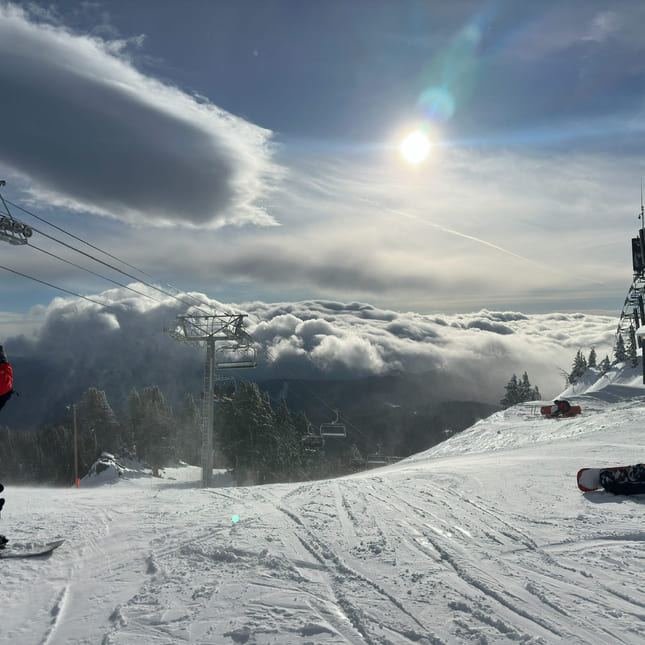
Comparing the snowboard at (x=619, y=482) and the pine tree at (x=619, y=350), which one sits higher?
the pine tree at (x=619, y=350)

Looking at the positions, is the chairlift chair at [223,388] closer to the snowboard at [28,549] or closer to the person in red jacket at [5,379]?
the snowboard at [28,549]

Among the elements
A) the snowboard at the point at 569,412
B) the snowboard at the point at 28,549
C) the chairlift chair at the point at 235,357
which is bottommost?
the snowboard at the point at 28,549

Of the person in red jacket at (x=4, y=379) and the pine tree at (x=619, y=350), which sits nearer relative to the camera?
the person in red jacket at (x=4, y=379)

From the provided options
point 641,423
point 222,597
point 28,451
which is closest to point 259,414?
point 641,423

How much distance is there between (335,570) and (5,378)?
18.3 ft

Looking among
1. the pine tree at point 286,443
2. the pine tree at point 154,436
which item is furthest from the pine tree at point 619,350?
the pine tree at point 154,436

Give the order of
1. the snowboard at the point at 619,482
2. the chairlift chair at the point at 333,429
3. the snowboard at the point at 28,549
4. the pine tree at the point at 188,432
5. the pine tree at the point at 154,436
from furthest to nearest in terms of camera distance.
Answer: the pine tree at the point at 188,432 < the pine tree at the point at 154,436 < the chairlift chair at the point at 333,429 < the snowboard at the point at 619,482 < the snowboard at the point at 28,549

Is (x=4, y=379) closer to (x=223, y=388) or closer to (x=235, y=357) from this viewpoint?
(x=223, y=388)

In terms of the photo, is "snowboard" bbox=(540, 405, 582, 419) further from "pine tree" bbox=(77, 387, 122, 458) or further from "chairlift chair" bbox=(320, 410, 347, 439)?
"pine tree" bbox=(77, 387, 122, 458)

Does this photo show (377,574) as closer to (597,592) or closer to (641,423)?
(597,592)

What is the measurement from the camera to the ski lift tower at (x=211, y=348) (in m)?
29.7

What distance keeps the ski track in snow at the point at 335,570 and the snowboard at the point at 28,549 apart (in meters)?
0.18

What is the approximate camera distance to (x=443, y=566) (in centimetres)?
653

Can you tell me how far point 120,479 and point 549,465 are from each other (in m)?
45.8
